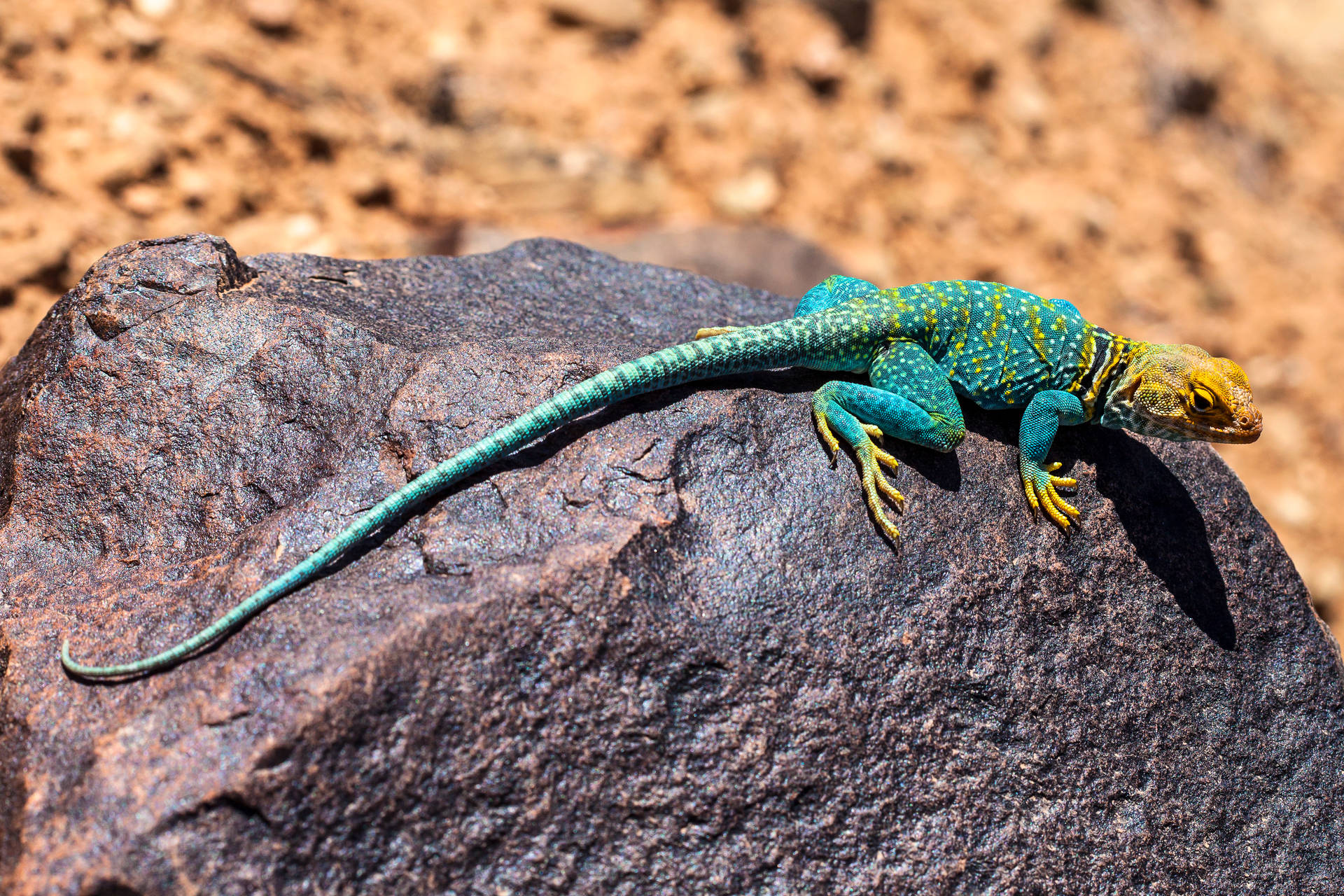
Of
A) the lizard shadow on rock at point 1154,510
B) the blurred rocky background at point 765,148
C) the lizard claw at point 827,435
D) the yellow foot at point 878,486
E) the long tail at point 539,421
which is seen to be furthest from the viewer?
the blurred rocky background at point 765,148

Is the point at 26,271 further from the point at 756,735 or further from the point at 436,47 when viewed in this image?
the point at 756,735

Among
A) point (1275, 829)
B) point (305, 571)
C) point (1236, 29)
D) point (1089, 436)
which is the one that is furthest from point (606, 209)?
point (1236, 29)

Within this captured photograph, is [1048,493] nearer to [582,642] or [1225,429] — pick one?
[1225,429]

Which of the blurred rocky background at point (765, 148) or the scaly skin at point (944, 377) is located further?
the blurred rocky background at point (765, 148)

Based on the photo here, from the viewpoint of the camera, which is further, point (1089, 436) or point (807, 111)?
point (807, 111)

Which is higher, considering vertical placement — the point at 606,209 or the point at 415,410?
the point at 606,209

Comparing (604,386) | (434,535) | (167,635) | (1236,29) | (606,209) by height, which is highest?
(1236,29)

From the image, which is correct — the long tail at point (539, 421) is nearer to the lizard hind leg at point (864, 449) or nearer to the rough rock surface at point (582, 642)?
the rough rock surface at point (582, 642)

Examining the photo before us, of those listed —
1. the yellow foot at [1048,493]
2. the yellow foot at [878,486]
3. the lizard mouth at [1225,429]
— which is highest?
the lizard mouth at [1225,429]

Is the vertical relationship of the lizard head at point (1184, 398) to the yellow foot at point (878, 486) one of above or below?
above

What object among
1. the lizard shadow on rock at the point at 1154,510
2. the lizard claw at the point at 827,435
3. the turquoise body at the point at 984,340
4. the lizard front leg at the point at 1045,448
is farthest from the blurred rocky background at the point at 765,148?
the lizard claw at the point at 827,435
